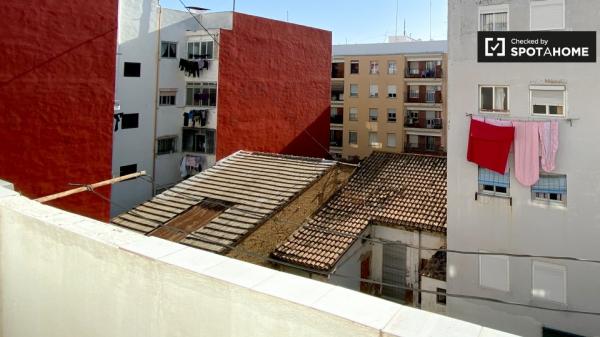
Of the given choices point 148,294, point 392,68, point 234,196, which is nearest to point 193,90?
point 234,196

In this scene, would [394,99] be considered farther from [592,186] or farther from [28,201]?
[28,201]

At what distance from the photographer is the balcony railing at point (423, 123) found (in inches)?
1834

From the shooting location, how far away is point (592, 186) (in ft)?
53.2

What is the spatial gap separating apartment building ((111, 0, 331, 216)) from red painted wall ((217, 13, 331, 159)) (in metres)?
0.06

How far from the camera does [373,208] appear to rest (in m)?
21.8

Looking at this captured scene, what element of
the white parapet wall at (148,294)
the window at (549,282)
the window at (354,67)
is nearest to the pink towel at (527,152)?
the window at (549,282)

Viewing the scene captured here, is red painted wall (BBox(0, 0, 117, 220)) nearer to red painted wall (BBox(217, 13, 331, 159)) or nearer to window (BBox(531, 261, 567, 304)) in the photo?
red painted wall (BBox(217, 13, 331, 159))

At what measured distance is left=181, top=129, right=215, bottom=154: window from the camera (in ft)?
98.7

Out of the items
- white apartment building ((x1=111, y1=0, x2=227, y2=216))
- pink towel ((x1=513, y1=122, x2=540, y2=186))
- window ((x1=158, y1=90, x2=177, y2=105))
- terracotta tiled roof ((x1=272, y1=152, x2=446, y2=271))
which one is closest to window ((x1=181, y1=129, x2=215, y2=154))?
white apartment building ((x1=111, y1=0, x2=227, y2=216))

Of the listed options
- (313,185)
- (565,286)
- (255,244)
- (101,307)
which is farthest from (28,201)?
(313,185)

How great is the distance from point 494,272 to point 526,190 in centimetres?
325

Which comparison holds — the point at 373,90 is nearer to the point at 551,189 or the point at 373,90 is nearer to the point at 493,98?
the point at 493,98

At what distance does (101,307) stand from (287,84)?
3066 cm

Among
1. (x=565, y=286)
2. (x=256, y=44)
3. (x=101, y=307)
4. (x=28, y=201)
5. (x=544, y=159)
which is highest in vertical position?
(x=256, y=44)
